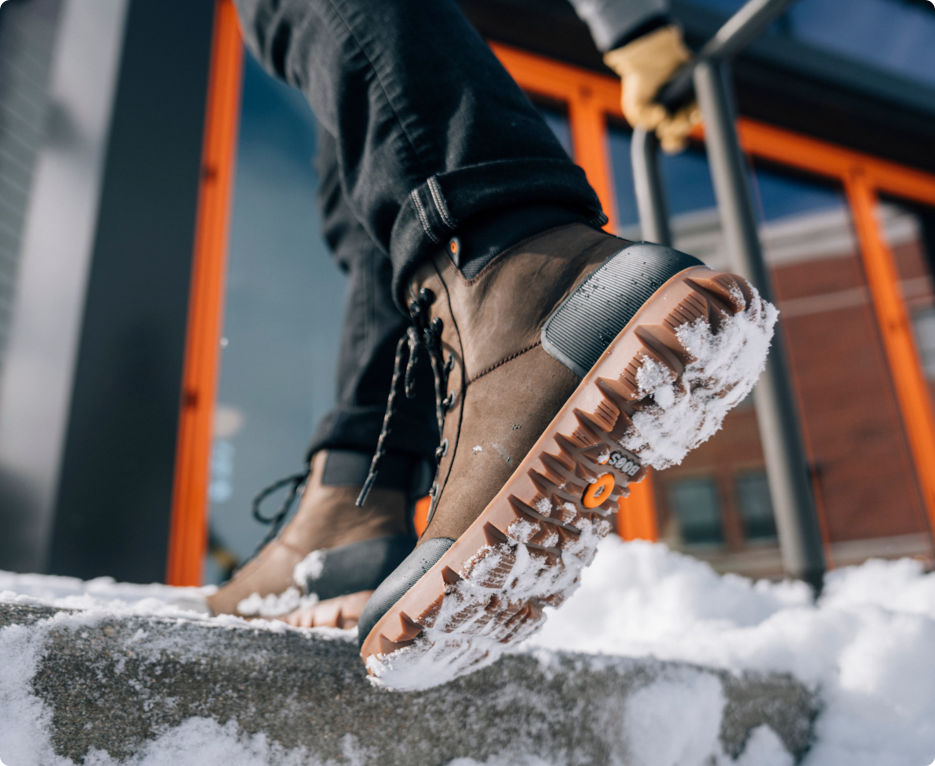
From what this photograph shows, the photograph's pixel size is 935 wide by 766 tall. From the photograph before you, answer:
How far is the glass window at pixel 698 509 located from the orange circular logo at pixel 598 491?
1838 centimetres

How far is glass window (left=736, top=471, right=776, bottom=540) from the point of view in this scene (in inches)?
→ 698

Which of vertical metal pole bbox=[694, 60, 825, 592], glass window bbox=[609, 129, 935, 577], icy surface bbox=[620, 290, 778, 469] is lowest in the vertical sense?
glass window bbox=[609, 129, 935, 577]

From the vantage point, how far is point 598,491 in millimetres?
470

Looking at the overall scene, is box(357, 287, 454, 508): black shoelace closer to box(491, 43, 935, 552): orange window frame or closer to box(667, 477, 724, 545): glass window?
box(491, 43, 935, 552): orange window frame

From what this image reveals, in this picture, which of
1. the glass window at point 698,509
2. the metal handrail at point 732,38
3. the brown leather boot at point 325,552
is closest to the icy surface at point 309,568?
the brown leather boot at point 325,552

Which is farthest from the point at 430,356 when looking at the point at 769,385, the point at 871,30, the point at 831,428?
the point at 831,428

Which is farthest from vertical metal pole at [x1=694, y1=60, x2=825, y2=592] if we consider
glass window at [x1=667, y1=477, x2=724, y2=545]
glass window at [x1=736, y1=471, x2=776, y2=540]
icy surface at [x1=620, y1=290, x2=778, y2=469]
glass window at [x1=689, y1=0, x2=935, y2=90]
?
glass window at [x1=736, y1=471, x2=776, y2=540]

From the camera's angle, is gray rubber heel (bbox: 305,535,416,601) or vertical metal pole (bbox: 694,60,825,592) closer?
gray rubber heel (bbox: 305,535,416,601)

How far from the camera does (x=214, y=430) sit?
200 centimetres

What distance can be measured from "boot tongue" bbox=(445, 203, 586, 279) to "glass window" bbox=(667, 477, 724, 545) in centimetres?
1836

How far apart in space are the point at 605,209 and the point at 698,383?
106 inches

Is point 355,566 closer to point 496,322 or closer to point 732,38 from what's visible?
point 496,322

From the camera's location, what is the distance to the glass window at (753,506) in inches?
698

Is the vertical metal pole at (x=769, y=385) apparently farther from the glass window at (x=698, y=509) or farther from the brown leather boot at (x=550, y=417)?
the glass window at (x=698, y=509)
